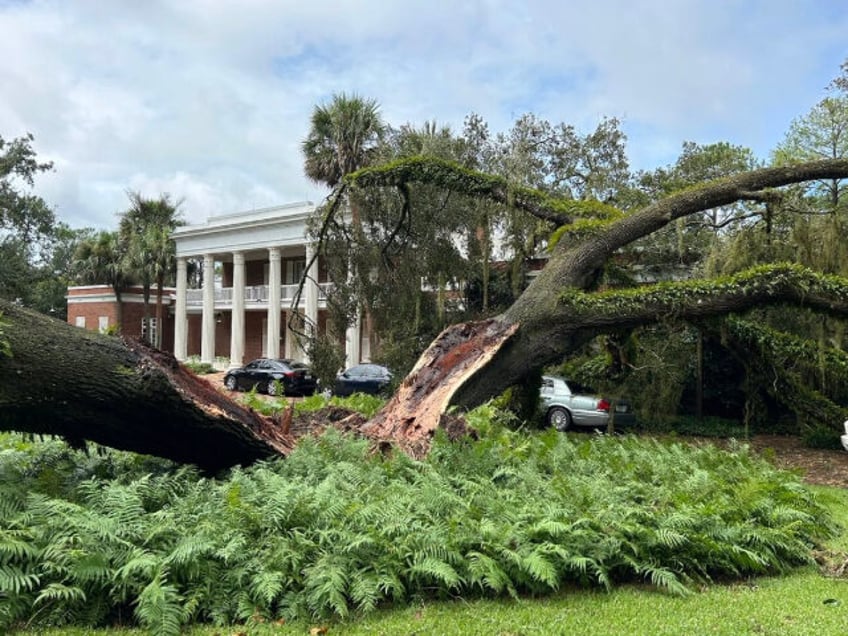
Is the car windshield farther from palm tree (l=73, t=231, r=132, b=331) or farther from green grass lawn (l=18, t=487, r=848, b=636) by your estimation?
palm tree (l=73, t=231, r=132, b=331)

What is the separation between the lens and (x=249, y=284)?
121ft

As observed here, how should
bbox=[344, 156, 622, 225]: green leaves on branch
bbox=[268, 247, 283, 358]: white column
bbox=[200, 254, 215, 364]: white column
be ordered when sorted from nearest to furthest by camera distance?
bbox=[344, 156, 622, 225]: green leaves on branch, bbox=[268, 247, 283, 358]: white column, bbox=[200, 254, 215, 364]: white column

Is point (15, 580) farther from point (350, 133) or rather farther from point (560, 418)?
point (350, 133)

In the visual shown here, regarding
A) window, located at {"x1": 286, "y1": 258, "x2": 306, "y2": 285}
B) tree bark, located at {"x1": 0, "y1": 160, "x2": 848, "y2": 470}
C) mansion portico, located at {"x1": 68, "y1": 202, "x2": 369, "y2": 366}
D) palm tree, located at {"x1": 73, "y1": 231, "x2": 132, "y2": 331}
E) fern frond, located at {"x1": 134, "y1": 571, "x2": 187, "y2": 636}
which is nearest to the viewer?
fern frond, located at {"x1": 134, "y1": 571, "x2": 187, "y2": 636}

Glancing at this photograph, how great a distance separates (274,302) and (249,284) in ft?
22.2

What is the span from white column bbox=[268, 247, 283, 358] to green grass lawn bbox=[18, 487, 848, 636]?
27.3m

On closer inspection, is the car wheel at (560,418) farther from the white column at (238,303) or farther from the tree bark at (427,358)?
the white column at (238,303)

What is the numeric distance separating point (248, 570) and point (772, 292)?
7606mm

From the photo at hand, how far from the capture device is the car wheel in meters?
15.6

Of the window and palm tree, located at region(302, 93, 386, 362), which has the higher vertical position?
palm tree, located at region(302, 93, 386, 362)

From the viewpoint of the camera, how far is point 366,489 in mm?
5238

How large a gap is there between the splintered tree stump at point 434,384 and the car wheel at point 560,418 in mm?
7135

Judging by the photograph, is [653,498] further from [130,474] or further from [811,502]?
[130,474]

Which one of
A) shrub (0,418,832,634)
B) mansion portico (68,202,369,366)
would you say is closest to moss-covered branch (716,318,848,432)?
shrub (0,418,832,634)
